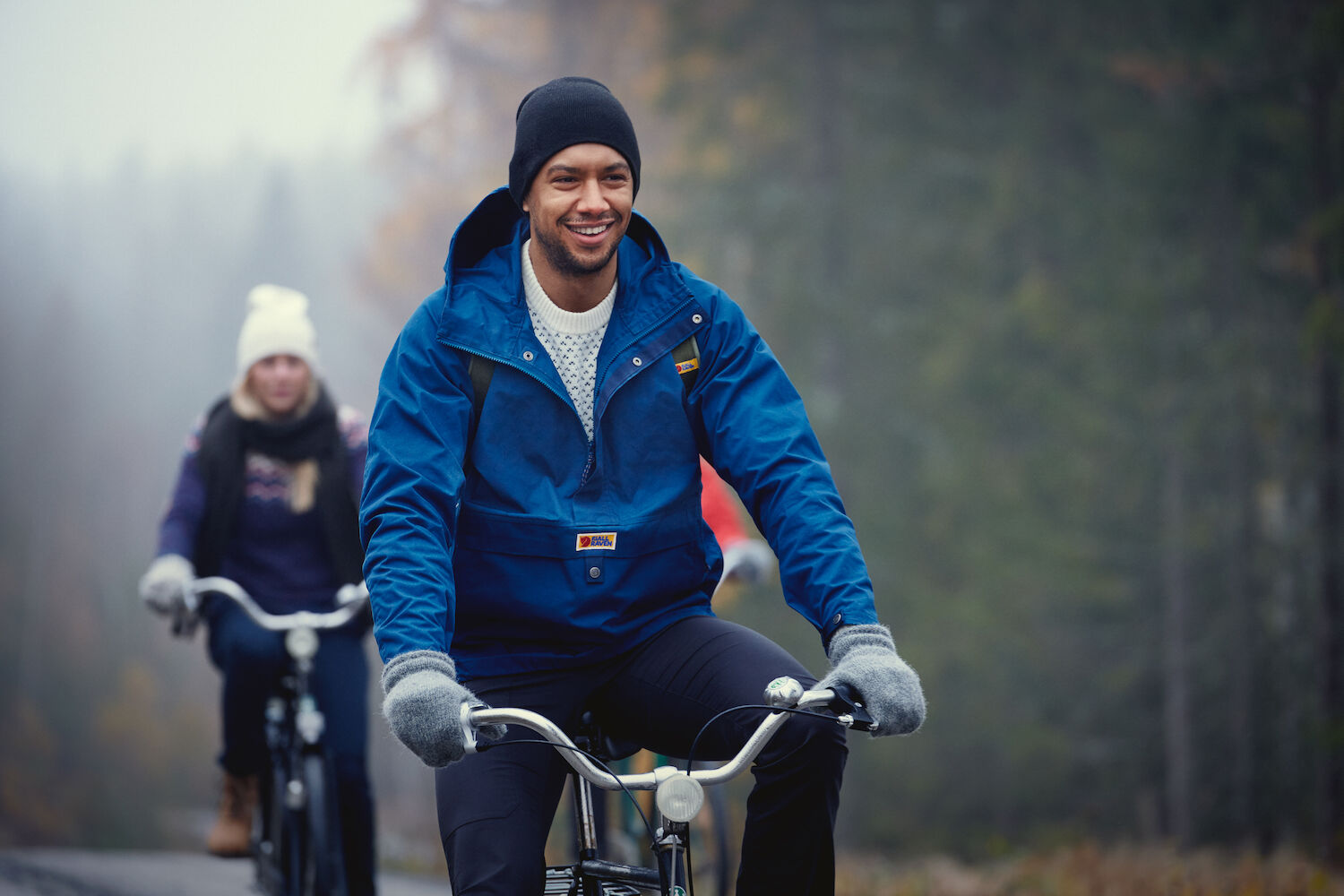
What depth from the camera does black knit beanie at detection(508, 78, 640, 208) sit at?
3.12m

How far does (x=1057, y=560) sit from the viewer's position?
859 inches

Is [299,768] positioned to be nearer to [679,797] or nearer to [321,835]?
[321,835]

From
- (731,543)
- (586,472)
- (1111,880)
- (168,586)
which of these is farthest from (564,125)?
(1111,880)

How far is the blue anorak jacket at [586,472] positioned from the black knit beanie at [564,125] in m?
0.26

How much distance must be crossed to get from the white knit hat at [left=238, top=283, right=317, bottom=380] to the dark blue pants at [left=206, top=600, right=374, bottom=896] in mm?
1086

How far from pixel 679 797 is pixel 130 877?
7.25 meters

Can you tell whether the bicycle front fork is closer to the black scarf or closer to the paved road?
the black scarf

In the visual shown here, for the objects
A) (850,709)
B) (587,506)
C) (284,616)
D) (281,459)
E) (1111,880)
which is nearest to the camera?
(850,709)

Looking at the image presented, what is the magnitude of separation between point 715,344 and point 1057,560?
19.6m

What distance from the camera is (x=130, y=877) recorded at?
8578mm

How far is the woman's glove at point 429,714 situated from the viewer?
2457 millimetres

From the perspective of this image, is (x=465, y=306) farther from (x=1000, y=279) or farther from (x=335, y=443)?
(x=1000, y=279)

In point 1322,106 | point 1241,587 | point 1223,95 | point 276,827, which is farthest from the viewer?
point 1241,587

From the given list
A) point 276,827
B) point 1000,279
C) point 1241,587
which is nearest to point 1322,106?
point 1000,279
